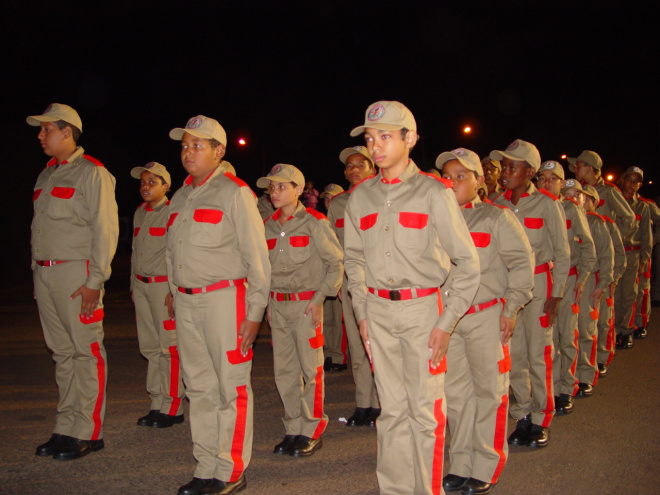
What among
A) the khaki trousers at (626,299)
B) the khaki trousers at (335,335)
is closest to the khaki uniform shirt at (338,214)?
the khaki trousers at (335,335)

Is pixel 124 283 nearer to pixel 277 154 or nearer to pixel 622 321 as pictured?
pixel 622 321

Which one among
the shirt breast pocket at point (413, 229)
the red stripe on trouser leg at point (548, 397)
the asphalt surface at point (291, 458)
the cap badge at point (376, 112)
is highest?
the cap badge at point (376, 112)

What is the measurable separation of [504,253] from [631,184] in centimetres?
705

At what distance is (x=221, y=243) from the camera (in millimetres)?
4086

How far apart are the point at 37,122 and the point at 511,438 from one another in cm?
490

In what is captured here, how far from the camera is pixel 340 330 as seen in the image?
815 cm

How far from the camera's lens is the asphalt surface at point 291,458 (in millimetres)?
4254

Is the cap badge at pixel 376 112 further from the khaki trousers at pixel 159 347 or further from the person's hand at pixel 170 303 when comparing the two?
the khaki trousers at pixel 159 347

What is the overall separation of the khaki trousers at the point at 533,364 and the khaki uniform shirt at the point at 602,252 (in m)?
2.01

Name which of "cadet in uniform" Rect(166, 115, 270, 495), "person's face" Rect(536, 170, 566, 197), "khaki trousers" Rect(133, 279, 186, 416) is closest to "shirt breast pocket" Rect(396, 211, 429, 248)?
"cadet in uniform" Rect(166, 115, 270, 495)

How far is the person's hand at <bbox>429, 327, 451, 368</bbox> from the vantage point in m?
3.32

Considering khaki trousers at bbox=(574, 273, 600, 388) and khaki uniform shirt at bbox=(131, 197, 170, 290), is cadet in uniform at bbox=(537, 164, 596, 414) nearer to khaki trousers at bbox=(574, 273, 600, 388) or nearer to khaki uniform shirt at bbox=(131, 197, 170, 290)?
khaki trousers at bbox=(574, 273, 600, 388)

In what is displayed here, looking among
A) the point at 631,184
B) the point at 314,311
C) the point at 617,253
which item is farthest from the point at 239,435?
the point at 631,184

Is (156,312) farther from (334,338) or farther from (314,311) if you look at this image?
(334,338)
